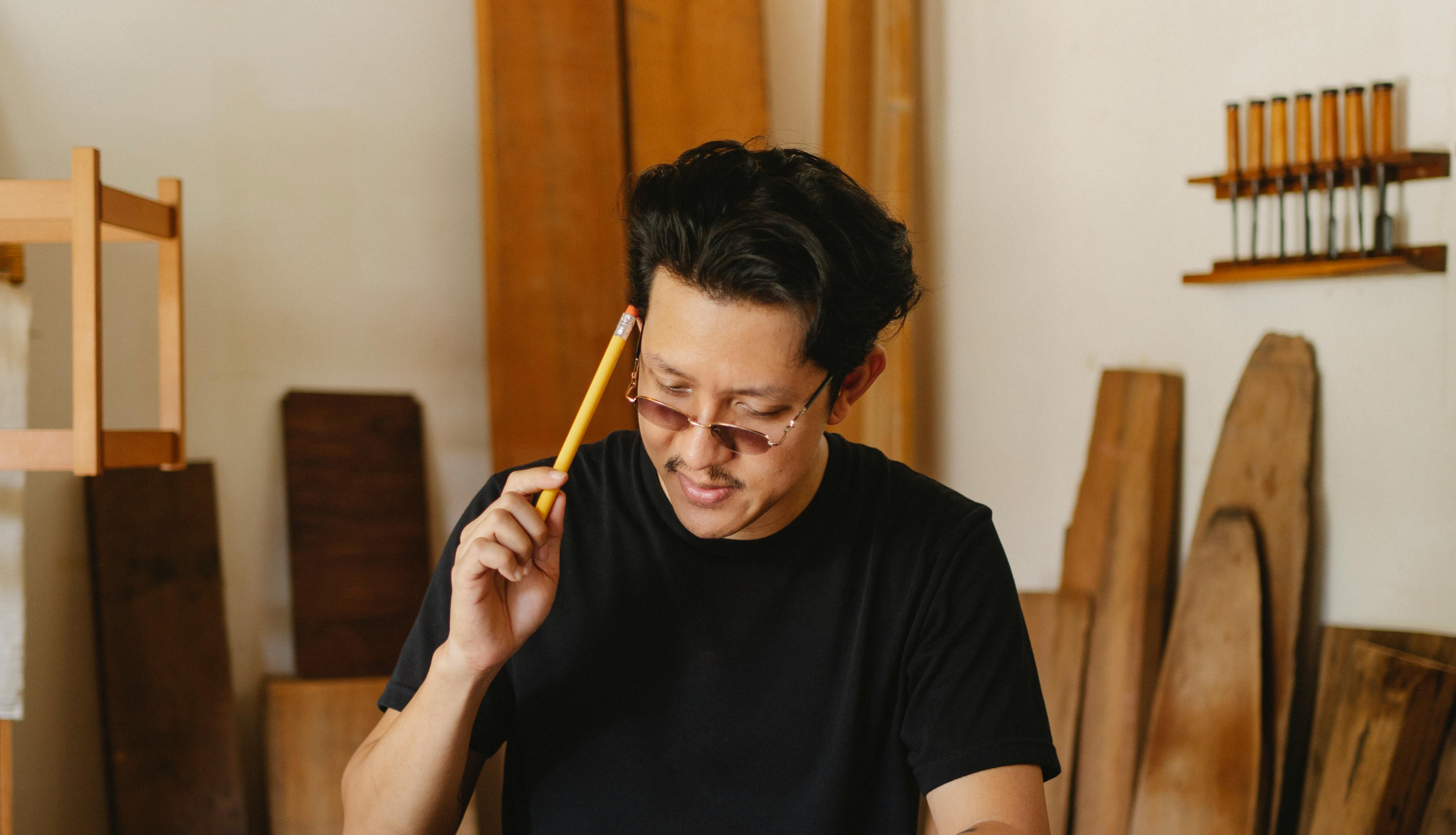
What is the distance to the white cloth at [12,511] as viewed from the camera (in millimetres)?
1680

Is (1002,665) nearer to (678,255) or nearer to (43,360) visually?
(678,255)

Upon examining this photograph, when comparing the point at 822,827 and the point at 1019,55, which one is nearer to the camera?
the point at 822,827

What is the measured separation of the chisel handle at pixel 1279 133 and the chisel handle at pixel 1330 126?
0.22ft

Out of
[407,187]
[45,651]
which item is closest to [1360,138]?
[407,187]

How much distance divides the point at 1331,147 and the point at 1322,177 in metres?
0.08

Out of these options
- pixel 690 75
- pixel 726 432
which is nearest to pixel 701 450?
pixel 726 432

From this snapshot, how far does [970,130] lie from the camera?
9.84ft

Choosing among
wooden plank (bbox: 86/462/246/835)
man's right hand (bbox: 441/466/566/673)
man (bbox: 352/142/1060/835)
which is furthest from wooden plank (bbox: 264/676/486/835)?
man's right hand (bbox: 441/466/566/673)

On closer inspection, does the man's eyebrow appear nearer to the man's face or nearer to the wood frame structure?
the man's face

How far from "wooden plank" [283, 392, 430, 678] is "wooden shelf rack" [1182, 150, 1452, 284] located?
194 centimetres

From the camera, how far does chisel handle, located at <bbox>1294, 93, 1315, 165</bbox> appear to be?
7.18ft

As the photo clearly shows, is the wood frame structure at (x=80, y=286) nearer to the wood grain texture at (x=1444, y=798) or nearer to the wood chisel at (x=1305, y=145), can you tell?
the wood chisel at (x=1305, y=145)

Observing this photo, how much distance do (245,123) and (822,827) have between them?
2.06m

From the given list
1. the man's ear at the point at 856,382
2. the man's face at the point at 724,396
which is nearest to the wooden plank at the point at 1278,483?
the man's ear at the point at 856,382
